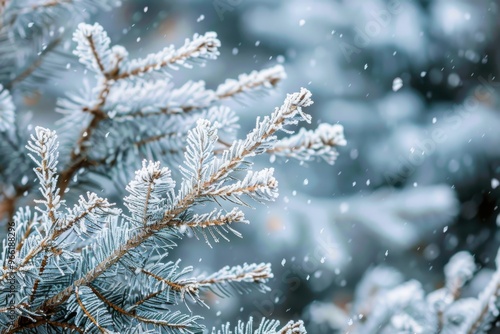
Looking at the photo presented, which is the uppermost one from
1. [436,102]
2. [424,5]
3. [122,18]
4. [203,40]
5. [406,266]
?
[424,5]

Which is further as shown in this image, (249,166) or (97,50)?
(97,50)

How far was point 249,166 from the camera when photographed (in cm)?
80

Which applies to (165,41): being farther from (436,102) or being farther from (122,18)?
(436,102)

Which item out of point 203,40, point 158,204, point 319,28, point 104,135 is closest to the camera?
point 158,204

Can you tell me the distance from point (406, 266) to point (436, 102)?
126 centimetres

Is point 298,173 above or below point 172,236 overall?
below

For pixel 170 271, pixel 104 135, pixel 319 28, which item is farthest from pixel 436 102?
pixel 170 271

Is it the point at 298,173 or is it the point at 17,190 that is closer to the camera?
the point at 17,190

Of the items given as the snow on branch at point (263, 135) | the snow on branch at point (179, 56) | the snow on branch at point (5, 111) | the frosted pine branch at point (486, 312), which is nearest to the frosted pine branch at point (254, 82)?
the snow on branch at point (179, 56)

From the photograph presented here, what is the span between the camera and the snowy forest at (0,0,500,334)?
2.71ft

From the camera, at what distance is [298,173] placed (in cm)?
418

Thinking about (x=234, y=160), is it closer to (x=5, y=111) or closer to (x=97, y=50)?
(x=97, y=50)

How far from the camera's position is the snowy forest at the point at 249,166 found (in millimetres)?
825

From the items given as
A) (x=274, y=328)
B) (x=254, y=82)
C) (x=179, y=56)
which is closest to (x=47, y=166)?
(x=274, y=328)
